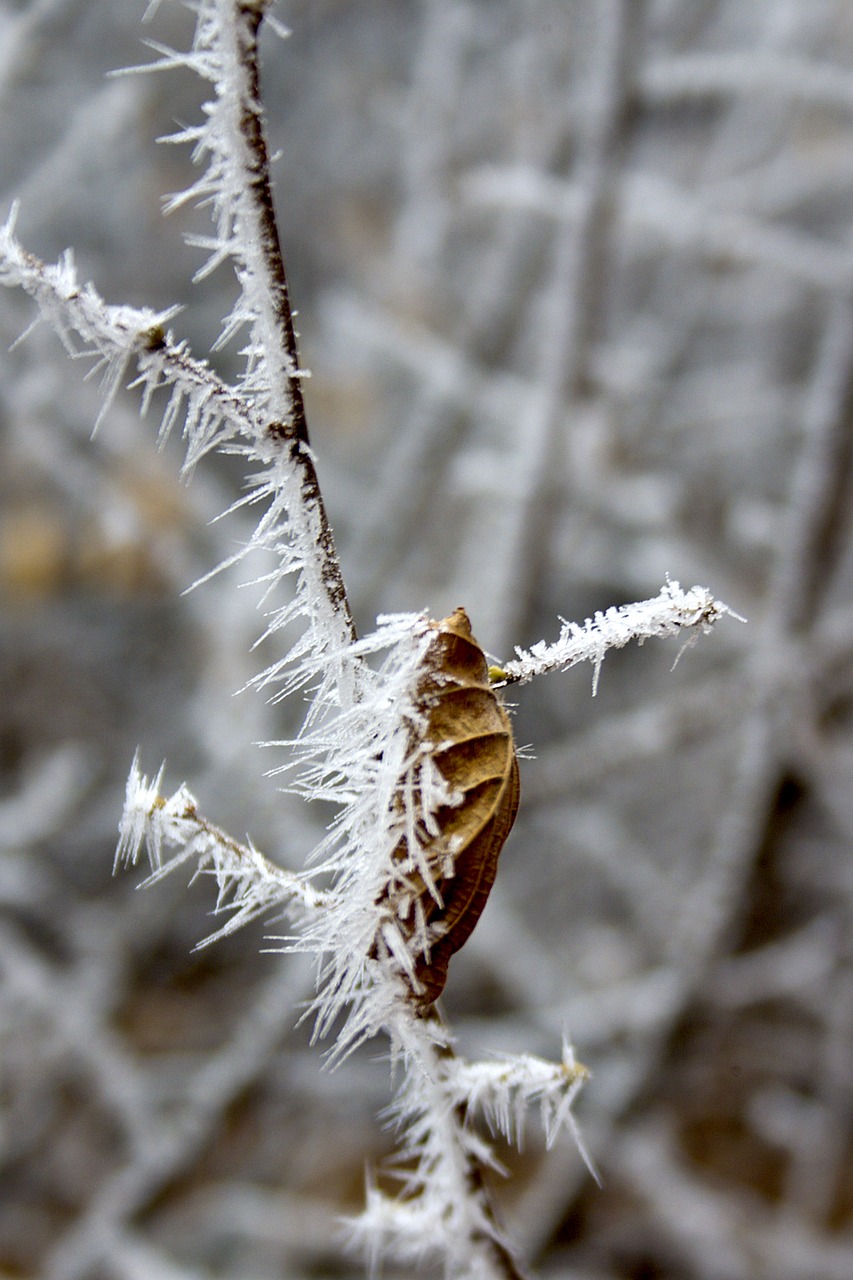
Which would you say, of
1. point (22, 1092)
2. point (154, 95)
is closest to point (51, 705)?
point (22, 1092)

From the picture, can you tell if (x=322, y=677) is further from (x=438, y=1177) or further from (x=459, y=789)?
(x=438, y=1177)

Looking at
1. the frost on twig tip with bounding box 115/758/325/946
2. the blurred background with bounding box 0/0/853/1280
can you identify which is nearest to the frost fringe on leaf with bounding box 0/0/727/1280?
the frost on twig tip with bounding box 115/758/325/946

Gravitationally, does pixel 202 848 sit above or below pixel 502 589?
below

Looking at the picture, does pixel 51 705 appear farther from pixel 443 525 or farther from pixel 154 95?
pixel 154 95

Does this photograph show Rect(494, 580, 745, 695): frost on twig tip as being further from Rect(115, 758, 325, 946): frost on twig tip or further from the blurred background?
the blurred background

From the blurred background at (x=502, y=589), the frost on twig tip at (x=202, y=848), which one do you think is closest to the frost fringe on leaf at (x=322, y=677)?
the frost on twig tip at (x=202, y=848)

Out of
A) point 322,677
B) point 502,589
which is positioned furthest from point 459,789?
point 502,589
